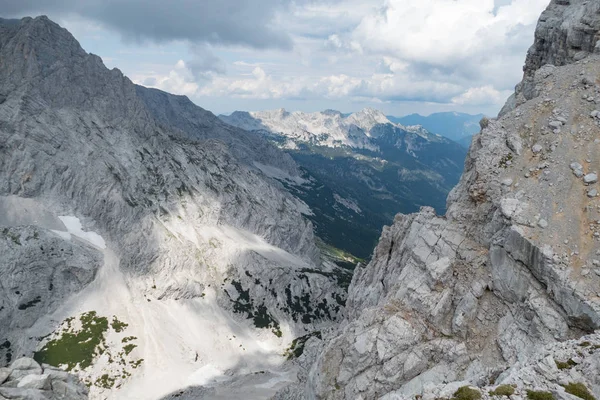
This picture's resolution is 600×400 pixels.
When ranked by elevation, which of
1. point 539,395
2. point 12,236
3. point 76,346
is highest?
point 539,395

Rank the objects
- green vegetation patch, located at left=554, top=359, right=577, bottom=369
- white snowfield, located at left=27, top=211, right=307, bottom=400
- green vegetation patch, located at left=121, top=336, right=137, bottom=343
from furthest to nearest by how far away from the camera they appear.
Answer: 1. green vegetation patch, located at left=121, top=336, right=137, bottom=343
2. white snowfield, located at left=27, top=211, right=307, bottom=400
3. green vegetation patch, located at left=554, top=359, right=577, bottom=369

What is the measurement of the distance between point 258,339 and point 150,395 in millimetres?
39481

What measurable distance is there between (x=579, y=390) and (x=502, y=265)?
19111 millimetres

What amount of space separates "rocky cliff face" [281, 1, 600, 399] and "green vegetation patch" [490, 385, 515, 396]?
964cm

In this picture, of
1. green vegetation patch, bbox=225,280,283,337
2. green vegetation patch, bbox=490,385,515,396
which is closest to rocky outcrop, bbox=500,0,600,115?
green vegetation patch, bbox=490,385,515,396

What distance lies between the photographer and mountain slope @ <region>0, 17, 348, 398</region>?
103688mm

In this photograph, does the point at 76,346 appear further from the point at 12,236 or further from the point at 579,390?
the point at 579,390

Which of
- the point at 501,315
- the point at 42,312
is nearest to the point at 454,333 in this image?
the point at 501,315

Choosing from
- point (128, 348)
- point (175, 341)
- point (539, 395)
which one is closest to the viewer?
point (539, 395)

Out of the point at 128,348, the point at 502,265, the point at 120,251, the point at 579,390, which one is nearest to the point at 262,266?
the point at 120,251

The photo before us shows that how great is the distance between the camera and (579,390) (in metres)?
21.5

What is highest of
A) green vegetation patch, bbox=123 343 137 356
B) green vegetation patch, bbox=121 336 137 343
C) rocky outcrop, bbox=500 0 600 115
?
rocky outcrop, bbox=500 0 600 115

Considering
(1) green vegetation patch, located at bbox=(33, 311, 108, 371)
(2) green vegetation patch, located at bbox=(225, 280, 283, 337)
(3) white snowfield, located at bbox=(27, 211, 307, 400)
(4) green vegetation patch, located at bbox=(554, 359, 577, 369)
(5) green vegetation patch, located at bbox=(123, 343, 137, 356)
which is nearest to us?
(4) green vegetation patch, located at bbox=(554, 359, 577, 369)

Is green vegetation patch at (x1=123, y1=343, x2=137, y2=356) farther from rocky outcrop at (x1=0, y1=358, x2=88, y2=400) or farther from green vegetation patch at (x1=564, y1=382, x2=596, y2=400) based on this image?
green vegetation patch at (x1=564, y1=382, x2=596, y2=400)
